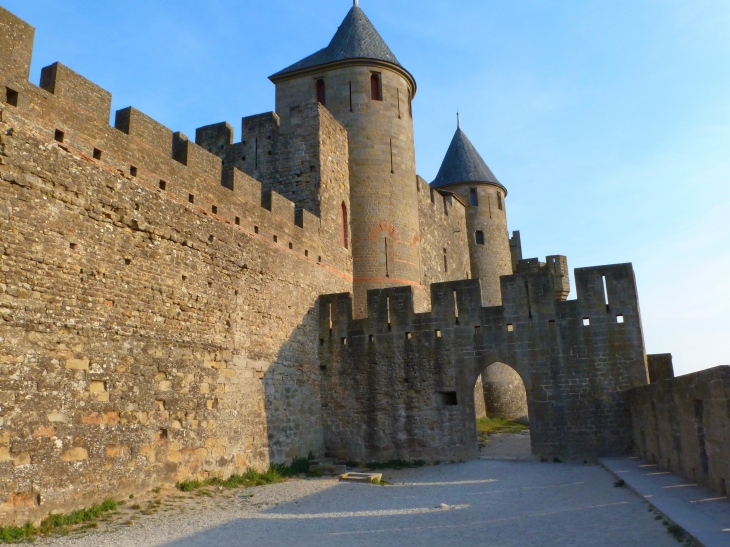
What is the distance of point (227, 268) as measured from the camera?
11.7 meters

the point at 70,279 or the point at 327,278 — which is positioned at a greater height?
the point at 327,278

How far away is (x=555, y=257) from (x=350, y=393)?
18.9 m

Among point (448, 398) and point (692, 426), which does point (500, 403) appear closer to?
point (448, 398)

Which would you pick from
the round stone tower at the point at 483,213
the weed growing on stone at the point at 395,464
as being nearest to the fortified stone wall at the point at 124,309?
the weed growing on stone at the point at 395,464

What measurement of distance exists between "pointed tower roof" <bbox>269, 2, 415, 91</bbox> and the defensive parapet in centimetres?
795

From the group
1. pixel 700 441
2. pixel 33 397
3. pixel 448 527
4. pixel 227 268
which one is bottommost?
pixel 448 527

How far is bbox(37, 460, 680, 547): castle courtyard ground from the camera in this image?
23.1 ft

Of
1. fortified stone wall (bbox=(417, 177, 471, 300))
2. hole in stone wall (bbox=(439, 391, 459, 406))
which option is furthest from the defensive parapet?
fortified stone wall (bbox=(417, 177, 471, 300))

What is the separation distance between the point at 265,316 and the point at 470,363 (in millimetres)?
4789

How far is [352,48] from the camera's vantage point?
61.1 ft

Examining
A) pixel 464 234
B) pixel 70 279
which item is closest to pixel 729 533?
pixel 70 279

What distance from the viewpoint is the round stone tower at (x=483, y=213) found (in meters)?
27.5

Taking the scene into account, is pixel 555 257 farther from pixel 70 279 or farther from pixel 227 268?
pixel 70 279

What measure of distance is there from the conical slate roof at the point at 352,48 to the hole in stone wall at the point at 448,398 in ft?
34.3
